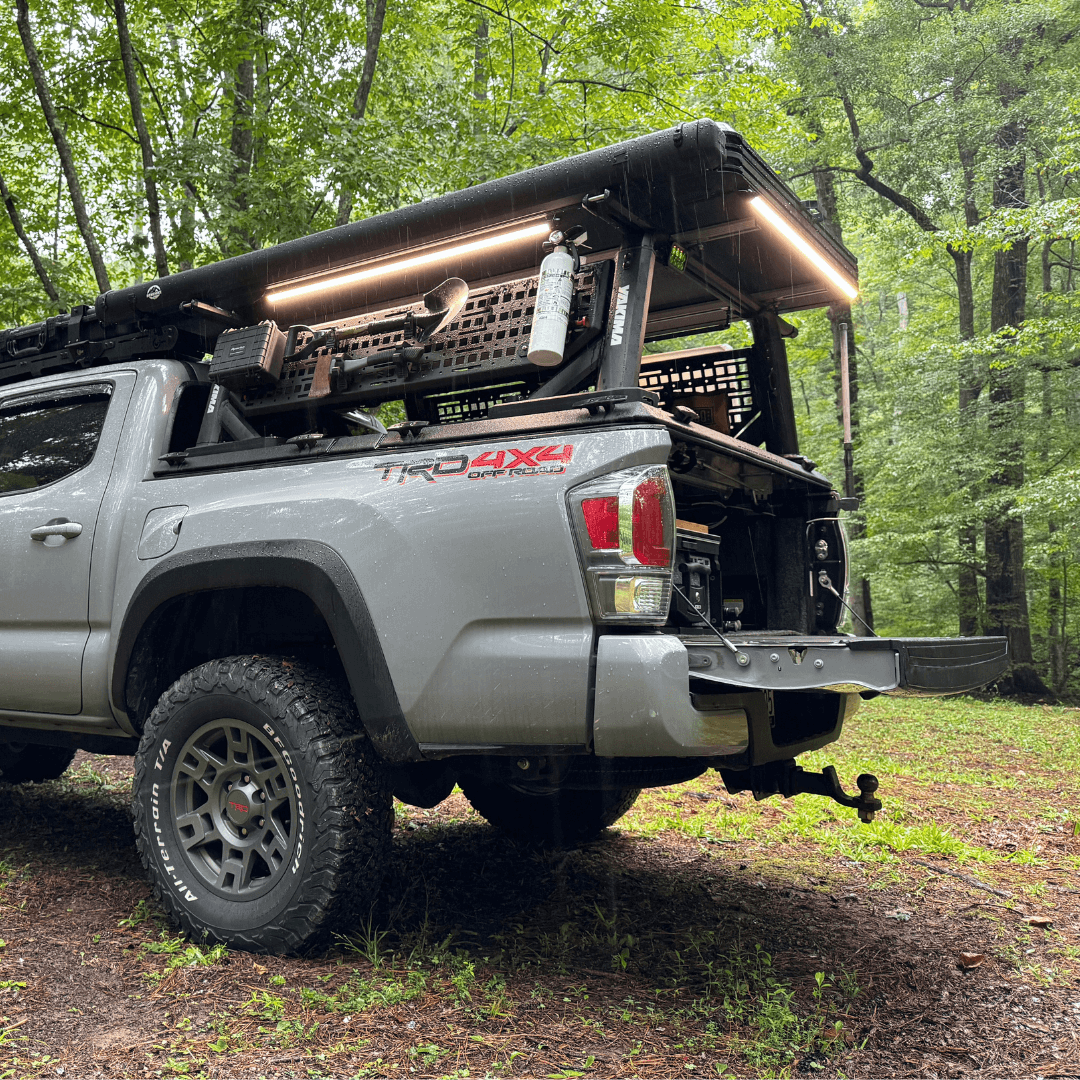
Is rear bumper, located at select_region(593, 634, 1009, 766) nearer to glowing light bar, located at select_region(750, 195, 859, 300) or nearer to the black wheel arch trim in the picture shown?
the black wheel arch trim

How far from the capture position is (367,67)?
853 centimetres

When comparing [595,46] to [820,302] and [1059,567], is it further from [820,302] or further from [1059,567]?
[1059,567]

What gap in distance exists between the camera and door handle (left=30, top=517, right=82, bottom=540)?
3.86 meters

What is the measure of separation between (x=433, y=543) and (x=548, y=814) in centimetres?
217

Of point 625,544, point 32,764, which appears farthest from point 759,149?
point 625,544

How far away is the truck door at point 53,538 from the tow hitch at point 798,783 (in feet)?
8.71

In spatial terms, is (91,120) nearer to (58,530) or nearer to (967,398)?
(58,530)

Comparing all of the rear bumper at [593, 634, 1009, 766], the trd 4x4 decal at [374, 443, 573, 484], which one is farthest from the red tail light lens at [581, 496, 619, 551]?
the rear bumper at [593, 634, 1009, 766]

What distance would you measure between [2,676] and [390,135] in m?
6.20

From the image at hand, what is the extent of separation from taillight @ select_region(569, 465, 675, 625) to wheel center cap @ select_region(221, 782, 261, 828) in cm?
142

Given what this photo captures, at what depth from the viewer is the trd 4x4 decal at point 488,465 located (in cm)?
282

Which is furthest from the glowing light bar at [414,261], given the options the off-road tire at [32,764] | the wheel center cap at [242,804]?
the off-road tire at [32,764]

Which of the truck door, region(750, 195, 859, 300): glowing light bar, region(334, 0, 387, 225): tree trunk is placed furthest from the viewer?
region(334, 0, 387, 225): tree trunk

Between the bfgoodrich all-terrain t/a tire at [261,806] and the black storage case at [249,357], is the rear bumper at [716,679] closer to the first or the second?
the bfgoodrich all-terrain t/a tire at [261,806]
